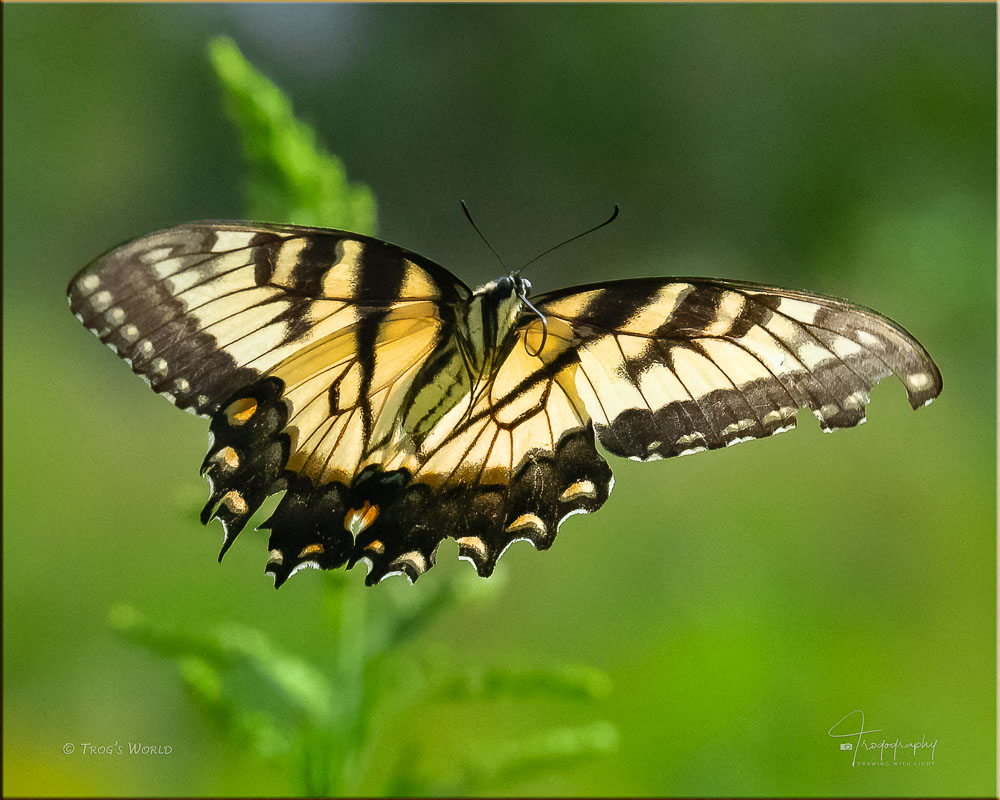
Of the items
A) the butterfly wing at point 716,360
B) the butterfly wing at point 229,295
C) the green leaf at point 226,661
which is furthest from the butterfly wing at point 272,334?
the butterfly wing at point 716,360

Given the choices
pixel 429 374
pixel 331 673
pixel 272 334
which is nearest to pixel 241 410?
pixel 272 334

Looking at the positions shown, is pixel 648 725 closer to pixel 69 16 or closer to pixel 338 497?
pixel 338 497

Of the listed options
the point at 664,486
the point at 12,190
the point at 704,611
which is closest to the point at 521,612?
the point at 704,611

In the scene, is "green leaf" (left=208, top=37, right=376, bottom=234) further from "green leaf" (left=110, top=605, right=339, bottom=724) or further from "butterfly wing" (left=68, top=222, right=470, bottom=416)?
"green leaf" (left=110, top=605, right=339, bottom=724)

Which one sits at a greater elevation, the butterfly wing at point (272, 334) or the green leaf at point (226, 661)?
the butterfly wing at point (272, 334)

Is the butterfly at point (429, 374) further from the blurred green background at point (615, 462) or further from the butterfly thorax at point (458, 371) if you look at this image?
the blurred green background at point (615, 462)

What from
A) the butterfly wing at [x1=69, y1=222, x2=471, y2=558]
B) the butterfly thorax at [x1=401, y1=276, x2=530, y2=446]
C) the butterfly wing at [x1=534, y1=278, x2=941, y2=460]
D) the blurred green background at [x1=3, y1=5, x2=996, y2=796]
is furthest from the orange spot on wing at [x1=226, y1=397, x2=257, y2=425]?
the butterfly wing at [x1=534, y1=278, x2=941, y2=460]

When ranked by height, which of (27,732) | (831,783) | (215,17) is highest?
(215,17)
